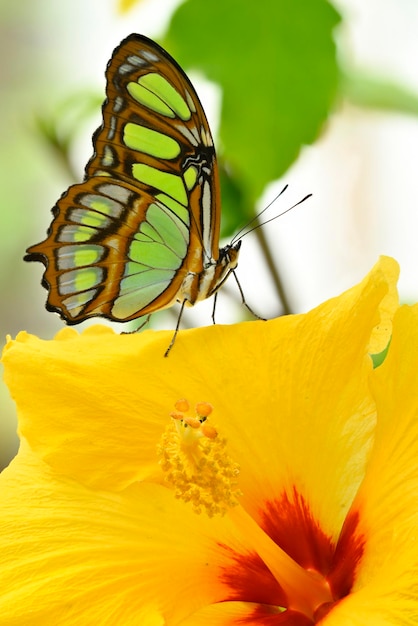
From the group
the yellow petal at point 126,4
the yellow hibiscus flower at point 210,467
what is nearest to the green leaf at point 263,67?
the yellow petal at point 126,4

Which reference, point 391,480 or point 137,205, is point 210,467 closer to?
point 391,480

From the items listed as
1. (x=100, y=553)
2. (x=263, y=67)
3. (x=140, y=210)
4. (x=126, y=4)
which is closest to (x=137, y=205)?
(x=140, y=210)

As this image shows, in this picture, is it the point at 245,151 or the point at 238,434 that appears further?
the point at 245,151

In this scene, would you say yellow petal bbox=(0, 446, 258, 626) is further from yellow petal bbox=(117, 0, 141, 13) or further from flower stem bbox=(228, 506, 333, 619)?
yellow petal bbox=(117, 0, 141, 13)

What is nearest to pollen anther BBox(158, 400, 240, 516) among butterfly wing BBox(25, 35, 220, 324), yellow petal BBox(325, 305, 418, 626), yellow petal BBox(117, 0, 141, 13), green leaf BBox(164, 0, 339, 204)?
yellow petal BBox(325, 305, 418, 626)

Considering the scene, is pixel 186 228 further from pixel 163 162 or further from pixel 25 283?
pixel 25 283

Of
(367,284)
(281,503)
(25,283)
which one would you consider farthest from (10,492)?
(25,283)
